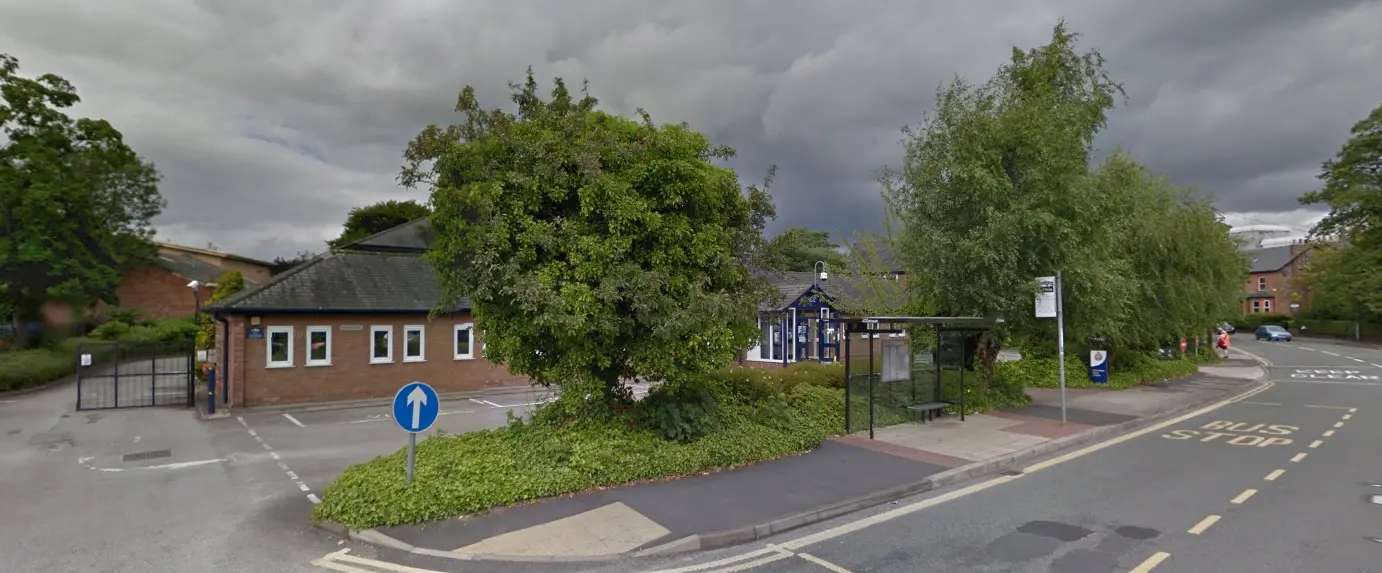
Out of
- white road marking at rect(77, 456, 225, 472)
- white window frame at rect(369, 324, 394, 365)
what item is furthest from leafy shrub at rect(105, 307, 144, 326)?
white road marking at rect(77, 456, 225, 472)

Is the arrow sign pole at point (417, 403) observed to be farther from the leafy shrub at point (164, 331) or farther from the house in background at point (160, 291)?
the house in background at point (160, 291)

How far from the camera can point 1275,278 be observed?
243ft

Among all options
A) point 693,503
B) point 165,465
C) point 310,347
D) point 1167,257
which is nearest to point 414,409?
point 693,503

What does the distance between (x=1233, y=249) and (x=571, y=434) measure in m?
28.0

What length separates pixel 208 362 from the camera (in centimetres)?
1677

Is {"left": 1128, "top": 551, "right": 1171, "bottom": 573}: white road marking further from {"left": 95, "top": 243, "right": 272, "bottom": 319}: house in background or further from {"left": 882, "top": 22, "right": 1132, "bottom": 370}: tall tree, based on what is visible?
{"left": 95, "top": 243, "right": 272, "bottom": 319}: house in background

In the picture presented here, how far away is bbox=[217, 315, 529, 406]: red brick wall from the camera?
1791 cm

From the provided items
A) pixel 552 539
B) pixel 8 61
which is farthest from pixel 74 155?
pixel 552 539

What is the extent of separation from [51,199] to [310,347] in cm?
1601

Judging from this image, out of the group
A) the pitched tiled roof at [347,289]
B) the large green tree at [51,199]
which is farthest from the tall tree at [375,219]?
the pitched tiled roof at [347,289]

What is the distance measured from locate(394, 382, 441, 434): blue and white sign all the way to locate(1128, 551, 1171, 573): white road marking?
687 centimetres

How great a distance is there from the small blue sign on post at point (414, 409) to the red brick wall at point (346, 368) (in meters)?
12.0

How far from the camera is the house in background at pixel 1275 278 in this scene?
7306 cm

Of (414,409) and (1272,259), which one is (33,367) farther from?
(1272,259)
